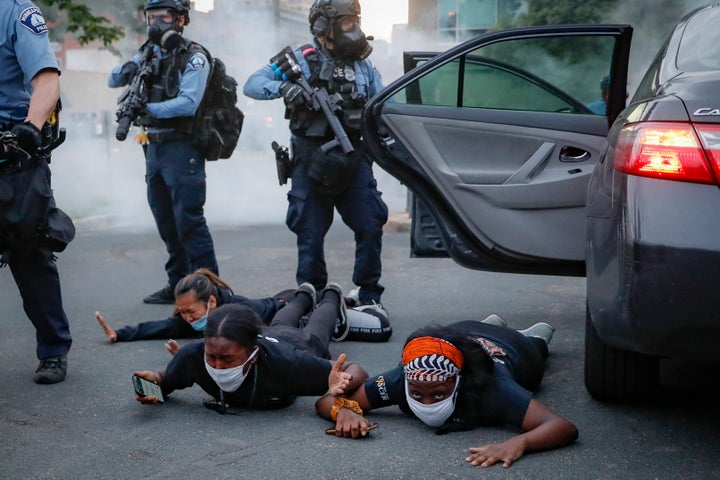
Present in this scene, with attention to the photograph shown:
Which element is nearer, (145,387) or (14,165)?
(145,387)

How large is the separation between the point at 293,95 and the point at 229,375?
7.31ft

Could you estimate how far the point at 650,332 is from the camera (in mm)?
2951

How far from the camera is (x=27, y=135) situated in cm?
403

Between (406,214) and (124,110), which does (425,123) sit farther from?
(406,214)

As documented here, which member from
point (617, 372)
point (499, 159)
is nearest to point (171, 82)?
point (499, 159)

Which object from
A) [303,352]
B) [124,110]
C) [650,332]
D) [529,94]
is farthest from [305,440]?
[124,110]

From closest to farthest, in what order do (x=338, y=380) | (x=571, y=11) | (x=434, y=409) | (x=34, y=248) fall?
1. (x=434, y=409)
2. (x=338, y=380)
3. (x=34, y=248)
4. (x=571, y=11)

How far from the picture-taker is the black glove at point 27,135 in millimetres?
4020

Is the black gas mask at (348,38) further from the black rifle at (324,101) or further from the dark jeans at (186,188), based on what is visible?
the dark jeans at (186,188)

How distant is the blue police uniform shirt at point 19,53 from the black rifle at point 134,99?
1.62 m

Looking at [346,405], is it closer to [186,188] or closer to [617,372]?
[617,372]

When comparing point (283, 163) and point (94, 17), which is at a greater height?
point (94, 17)

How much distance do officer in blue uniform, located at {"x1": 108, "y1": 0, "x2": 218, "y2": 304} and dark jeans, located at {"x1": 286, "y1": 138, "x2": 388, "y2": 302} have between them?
2.28 ft

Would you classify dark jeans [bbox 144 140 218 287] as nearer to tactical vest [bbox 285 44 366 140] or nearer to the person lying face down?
tactical vest [bbox 285 44 366 140]
